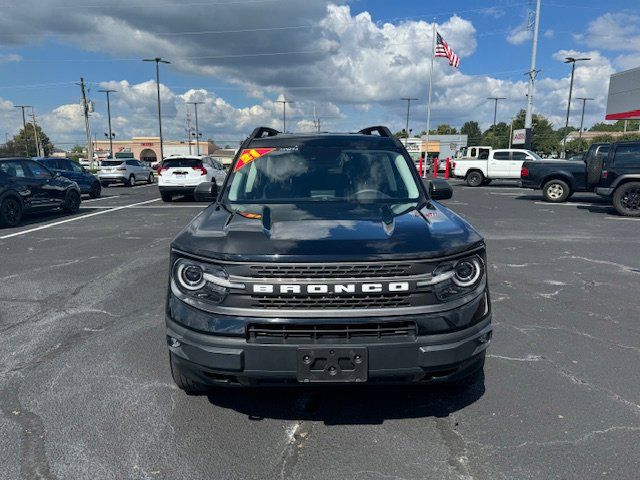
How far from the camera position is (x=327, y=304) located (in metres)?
2.46

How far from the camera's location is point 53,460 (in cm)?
252

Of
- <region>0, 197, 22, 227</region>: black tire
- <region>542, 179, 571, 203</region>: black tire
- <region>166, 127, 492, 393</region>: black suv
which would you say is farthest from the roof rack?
<region>542, 179, 571, 203</region>: black tire

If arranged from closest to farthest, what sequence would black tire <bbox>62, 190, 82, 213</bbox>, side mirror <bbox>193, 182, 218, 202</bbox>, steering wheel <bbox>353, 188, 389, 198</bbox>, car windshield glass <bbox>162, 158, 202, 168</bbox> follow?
steering wheel <bbox>353, 188, 389, 198</bbox>, side mirror <bbox>193, 182, 218, 202</bbox>, black tire <bbox>62, 190, 82, 213</bbox>, car windshield glass <bbox>162, 158, 202, 168</bbox>

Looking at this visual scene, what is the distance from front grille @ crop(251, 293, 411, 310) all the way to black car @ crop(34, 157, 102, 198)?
17.8 metres

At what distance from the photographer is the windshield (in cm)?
378

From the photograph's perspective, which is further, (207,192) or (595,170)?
(595,170)

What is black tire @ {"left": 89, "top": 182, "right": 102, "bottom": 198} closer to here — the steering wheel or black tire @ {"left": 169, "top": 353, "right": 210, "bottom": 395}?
the steering wheel

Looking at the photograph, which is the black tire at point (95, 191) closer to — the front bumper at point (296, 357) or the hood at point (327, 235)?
the hood at point (327, 235)

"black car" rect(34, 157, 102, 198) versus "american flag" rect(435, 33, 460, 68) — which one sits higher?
"american flag" rect(435, 33, 460, 68)

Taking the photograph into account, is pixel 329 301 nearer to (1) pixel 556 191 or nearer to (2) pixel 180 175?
(2) pixel 180 175

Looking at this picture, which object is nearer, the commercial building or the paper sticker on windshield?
the paper sticker on windshield

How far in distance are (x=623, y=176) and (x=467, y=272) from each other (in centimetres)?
1241

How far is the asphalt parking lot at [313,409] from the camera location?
250cm

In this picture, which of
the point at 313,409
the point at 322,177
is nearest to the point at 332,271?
the point at 313,409
